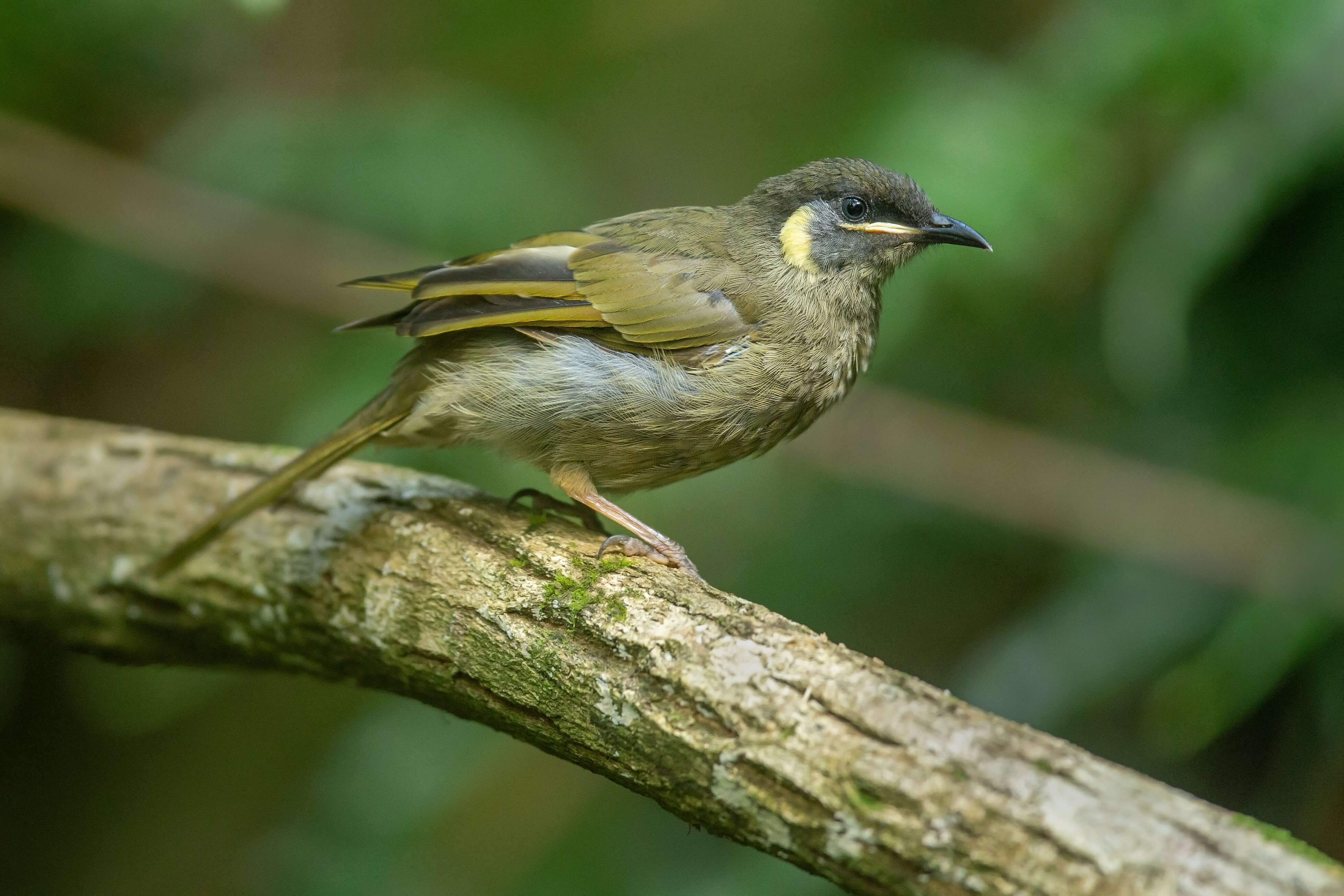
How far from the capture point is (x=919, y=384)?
5.38m

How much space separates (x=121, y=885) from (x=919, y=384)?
15.6 feet

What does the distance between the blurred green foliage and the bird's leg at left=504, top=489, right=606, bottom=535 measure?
3.56 ft

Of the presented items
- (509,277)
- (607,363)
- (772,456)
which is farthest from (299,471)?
(772,456)

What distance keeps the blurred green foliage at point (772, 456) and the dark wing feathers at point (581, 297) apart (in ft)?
3.95

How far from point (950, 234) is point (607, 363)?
1234 millimetres

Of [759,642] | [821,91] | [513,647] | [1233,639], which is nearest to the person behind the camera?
[759,642]

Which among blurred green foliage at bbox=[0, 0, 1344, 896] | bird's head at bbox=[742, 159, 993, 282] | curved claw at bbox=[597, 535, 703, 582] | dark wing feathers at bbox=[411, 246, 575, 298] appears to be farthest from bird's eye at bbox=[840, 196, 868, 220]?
curved claw at bbox=[597, 535, 703, 582]

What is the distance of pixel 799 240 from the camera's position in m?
3.67

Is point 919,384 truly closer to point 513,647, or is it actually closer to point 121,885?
point 513,647

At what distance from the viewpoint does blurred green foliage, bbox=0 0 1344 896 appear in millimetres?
3779

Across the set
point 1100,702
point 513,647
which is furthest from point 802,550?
point 513,647

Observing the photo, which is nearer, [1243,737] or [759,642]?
[759,642]

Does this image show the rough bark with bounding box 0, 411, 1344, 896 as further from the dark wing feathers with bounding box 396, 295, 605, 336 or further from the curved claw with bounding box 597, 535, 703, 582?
the dark wing feathers with bounding box 396, 295, 605, 336

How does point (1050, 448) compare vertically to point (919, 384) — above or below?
below
